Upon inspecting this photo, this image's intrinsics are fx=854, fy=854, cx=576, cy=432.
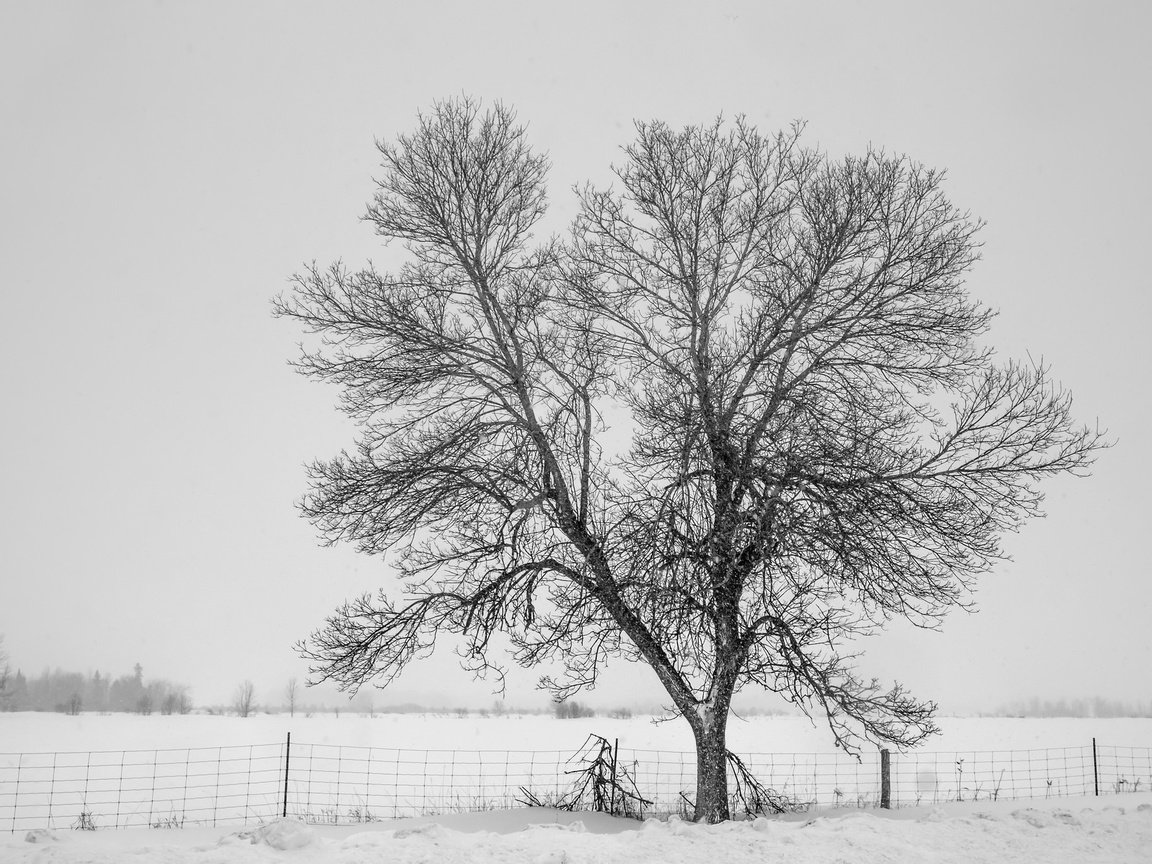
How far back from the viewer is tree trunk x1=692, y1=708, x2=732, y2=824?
451 inches

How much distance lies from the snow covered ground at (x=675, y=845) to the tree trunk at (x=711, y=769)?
12.4 feet

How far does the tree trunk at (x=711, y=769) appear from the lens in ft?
37.6

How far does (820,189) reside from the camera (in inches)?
518

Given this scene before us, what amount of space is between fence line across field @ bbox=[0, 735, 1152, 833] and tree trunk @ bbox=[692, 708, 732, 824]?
3.20 feet

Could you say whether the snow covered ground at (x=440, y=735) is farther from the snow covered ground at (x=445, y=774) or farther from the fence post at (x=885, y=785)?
the fence post at (x=885, y=785)

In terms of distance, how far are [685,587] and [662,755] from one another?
1300 cm

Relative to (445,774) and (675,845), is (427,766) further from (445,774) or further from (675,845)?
(675,845)

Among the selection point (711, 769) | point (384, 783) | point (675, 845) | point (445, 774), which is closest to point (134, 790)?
point (384, 783)

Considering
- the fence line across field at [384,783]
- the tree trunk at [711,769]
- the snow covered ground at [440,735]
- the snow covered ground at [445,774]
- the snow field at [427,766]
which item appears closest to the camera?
the snow covered ground at [445,774]

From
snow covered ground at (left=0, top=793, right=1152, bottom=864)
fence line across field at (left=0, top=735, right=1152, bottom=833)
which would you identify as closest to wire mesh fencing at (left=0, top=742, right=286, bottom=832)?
fence line across field at (left=0, top=735, right=1152, bottom=833)

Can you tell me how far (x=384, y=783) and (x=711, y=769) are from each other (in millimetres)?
7463

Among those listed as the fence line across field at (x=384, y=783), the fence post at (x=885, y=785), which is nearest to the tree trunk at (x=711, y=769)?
the fence line across field at (x=384, y=783)

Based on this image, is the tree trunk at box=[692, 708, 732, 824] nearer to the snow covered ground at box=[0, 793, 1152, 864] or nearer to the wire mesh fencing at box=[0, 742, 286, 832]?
the snow covered ground at box=[0, 793, 1152, 864]

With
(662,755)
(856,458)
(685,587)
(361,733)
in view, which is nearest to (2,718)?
(361,733)
